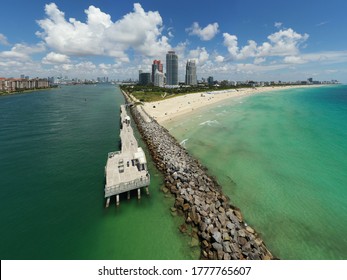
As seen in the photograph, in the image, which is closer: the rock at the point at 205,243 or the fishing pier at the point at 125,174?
the rock at the point at 205,243

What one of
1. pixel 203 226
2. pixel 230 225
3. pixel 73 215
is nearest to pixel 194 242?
pixel 203 226

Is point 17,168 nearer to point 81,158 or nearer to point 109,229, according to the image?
point 81,158

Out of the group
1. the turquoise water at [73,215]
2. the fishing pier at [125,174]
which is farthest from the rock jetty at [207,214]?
the fishing pier at [125,174]

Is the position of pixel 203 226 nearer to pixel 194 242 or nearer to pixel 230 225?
→ pixel 194 242

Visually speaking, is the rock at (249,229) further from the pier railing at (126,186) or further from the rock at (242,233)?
the pier railing at (126,186)

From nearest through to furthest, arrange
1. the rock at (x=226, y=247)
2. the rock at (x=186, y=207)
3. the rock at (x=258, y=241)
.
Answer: the rock at (x=226, y=247)
the rock at (x=258, y=241)
the rock at (x=186, y=207)

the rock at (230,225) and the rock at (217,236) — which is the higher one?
the rock at (230,225)
